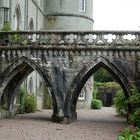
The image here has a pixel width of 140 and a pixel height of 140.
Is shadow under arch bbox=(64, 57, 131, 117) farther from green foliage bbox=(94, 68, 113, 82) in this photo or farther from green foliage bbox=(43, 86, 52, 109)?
green foliage bbox=(94, 68, 113, 82)

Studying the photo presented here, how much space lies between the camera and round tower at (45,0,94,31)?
3991cm

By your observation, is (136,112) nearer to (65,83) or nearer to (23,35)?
(65,83)

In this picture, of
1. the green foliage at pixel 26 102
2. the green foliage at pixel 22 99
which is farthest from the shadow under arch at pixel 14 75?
the green foliage at pixel 26 102

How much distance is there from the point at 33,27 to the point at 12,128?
18.4m

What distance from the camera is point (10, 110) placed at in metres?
26.4

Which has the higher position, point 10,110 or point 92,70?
point 92,70

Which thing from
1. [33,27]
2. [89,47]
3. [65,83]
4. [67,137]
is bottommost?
[67,137]

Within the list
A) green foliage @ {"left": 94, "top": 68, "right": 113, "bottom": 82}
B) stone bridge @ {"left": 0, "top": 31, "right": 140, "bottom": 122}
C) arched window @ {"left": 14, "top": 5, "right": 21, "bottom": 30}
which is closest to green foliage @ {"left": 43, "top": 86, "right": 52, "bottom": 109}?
arched window @ {"left": 14, "top": 5, "right": 21, "bottom": 30}

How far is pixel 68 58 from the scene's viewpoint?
2373 centimetres

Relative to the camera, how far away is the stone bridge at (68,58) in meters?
23.2

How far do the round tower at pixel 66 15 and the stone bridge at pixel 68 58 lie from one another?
1570 centimetres

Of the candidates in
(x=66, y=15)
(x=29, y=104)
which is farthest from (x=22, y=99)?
(x=66, y=15)

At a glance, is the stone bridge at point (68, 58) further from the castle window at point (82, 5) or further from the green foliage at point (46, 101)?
the castle window at point (82, 5)

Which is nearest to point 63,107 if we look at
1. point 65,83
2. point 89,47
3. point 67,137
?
point 65,83
